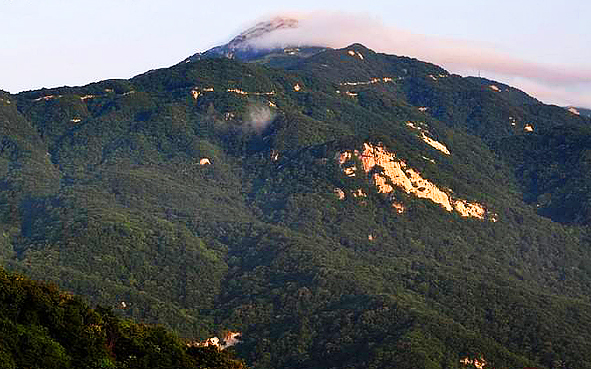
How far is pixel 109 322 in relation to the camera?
483ft

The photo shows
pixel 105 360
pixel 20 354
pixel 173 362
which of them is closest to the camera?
pixel 20 354

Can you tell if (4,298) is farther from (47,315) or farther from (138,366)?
(138,366)

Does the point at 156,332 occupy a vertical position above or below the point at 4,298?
below

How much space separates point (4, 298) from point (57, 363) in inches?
567

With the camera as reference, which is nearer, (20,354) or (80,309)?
(20,354)

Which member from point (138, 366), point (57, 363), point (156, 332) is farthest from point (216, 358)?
point (57, 363)

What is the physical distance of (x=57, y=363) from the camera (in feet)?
407

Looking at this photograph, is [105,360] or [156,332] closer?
[105,360]

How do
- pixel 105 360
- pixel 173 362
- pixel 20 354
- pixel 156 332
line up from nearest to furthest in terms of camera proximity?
1. pixel 20 354
2. pixel 105 360
3. pixel 173 362
4. pixel 156 332

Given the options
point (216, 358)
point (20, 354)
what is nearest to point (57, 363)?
point (20, 354)

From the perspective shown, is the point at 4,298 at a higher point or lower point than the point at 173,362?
higher

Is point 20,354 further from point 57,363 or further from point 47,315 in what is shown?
point 47,315

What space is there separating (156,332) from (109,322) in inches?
311

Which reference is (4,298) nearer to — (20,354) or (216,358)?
(20,354)
